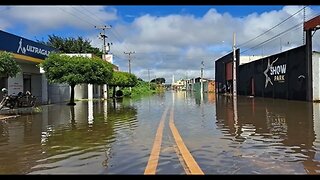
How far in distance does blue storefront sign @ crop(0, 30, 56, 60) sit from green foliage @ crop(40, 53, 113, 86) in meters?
1.67

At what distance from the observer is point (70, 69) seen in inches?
1271

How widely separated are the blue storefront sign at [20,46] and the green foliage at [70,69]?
167 centimetres

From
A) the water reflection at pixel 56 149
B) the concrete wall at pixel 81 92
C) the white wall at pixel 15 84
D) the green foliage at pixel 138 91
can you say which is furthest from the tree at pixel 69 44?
the water reflection at pixel 56 149

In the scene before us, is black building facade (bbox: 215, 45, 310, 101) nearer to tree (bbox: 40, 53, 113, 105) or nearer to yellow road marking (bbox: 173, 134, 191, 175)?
tree (bbox: 40, 53, 113, 105)

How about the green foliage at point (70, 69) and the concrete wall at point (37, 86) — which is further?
the concrete wall at point (37, 86)

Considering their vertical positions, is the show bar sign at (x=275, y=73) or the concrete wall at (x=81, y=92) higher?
the show bar sign at (x=275, y=73)

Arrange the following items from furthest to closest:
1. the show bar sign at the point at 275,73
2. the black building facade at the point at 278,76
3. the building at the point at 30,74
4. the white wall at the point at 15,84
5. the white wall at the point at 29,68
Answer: the show bar sign at the point at 275,73 < the black building facade at the point at 278,76 < the white wall at the point at 29,68 < the white wall at the point at 15,84 < the building at the point at 30,74

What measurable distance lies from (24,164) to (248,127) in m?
8.56

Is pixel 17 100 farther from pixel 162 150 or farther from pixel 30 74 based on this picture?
pixel 162 150

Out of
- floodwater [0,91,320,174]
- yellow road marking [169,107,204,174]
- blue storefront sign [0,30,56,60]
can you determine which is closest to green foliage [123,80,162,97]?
blue storefront sign [0,30,56,60]

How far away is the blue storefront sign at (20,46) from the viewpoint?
27.3 m

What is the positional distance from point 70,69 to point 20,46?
414 cm

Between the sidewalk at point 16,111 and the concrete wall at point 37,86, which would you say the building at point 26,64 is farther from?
the sidewalk at point 16,111
